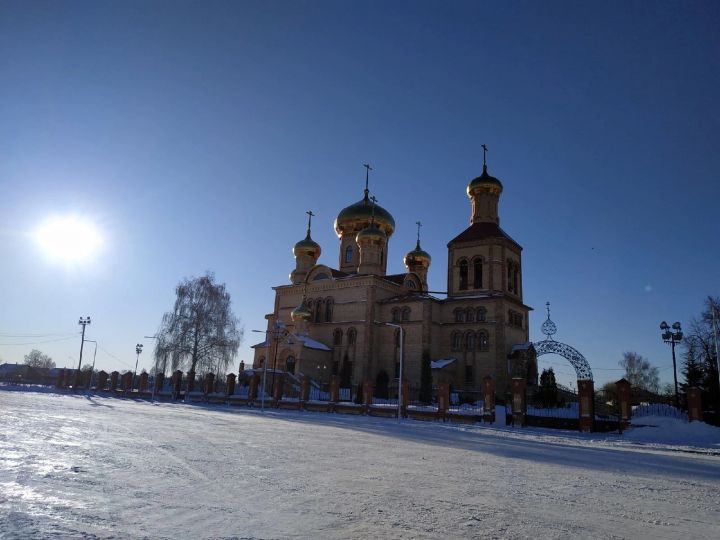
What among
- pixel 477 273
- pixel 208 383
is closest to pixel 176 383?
pixel 208 383

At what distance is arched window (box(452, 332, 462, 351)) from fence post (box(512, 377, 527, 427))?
1296 centimetres

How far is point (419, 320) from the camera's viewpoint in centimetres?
3919

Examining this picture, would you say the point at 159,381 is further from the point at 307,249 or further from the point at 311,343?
the point at 307,249

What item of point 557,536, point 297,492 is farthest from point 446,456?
point 557,536

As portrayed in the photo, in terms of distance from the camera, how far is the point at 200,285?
4416 centimetres

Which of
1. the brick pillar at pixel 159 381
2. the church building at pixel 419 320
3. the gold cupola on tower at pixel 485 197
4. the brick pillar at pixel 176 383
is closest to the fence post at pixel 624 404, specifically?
the church building at pixel 419 320

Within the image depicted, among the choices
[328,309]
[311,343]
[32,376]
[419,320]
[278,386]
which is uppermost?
[328,309]

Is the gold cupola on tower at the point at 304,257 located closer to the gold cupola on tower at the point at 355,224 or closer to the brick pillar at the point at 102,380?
the gold cupola on tower at the point at 355,224

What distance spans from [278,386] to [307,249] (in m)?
16.8

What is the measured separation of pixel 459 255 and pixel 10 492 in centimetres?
3701

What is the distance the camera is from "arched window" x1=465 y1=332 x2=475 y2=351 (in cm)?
3834

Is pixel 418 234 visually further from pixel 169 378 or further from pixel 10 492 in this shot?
pixel 10 492

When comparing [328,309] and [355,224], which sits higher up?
[355,224]

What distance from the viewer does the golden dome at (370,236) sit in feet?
144
